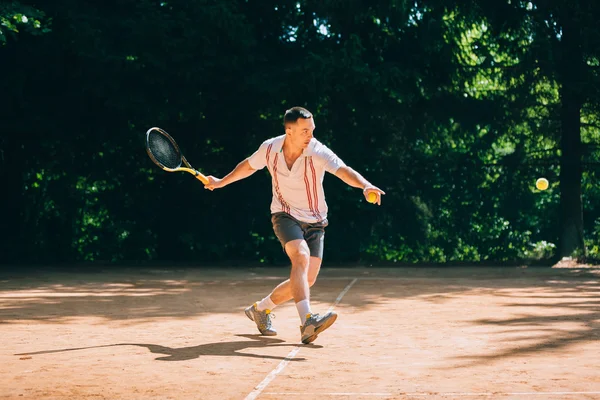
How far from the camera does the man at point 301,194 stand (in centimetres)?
704

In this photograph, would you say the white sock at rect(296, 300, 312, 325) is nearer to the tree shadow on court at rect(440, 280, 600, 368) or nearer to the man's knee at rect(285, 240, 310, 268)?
the man's knee at rect(285, 240, 310, 268)

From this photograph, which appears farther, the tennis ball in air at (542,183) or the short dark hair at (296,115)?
the tennis ball in air at (542,183)

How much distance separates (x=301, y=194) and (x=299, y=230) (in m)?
0.27

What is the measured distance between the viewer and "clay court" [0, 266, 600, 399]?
5285mm

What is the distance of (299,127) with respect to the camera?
704cm

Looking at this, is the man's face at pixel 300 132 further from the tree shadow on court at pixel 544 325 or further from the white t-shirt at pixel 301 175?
the tree shadow on court at pixel 544 325

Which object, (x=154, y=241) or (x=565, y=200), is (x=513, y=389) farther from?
(x=154, y=241)

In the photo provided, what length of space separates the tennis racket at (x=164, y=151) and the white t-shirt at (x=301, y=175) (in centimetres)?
98

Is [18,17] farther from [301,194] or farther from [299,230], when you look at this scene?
[299,230]

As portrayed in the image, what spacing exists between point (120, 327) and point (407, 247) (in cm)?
900

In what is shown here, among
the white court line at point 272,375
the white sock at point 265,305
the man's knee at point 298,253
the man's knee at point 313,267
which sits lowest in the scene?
the white court line at point 272,375

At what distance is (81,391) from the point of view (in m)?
5.20

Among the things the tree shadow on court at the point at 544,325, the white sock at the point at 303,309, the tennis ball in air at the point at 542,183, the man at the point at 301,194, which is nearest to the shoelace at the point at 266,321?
the man at the point at 301,194

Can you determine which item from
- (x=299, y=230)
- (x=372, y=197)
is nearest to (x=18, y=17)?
(x=299, y=230)
